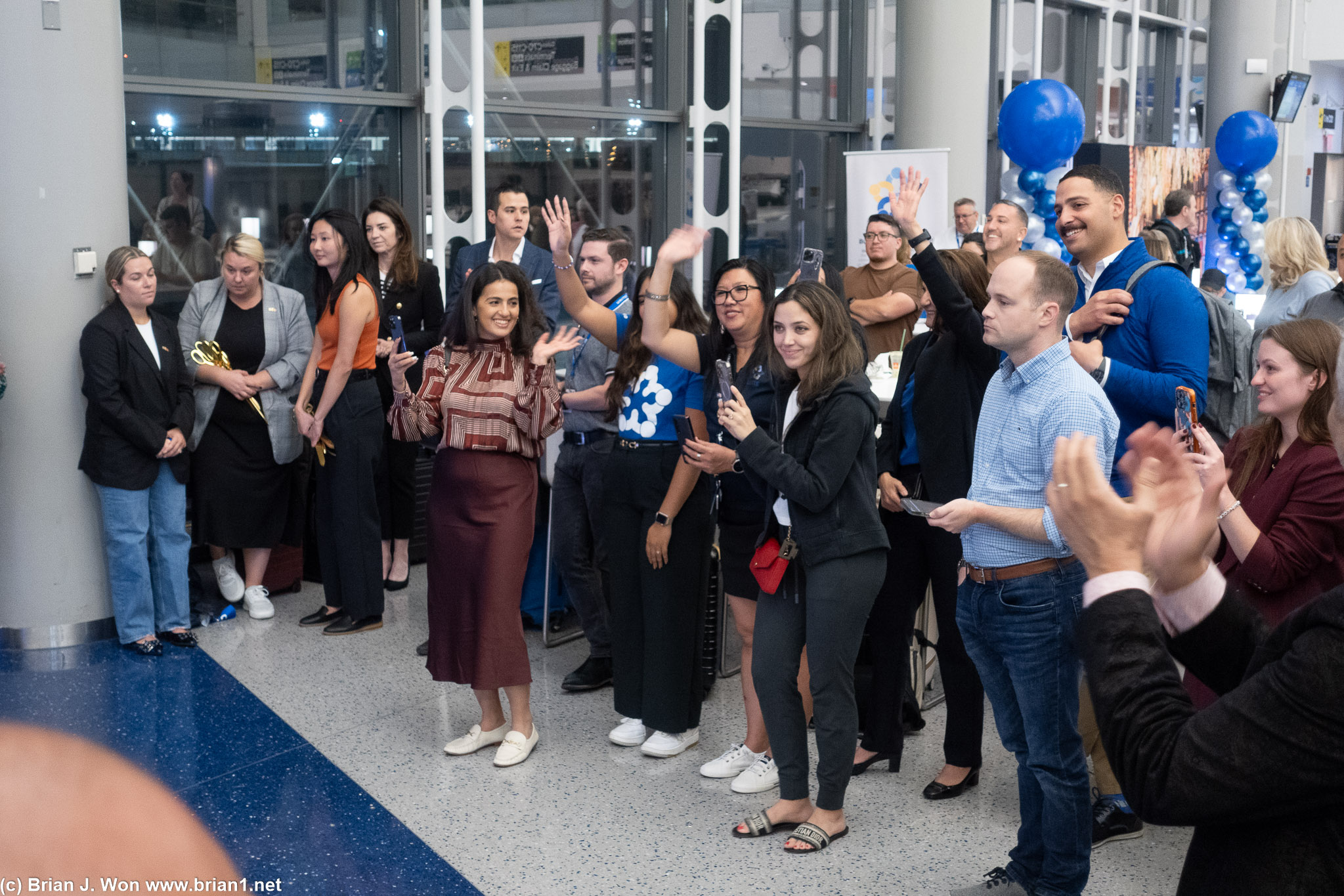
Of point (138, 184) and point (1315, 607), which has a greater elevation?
point (138, 184)

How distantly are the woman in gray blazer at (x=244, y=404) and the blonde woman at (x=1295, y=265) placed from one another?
445 centimetres

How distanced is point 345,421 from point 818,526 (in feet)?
8.32

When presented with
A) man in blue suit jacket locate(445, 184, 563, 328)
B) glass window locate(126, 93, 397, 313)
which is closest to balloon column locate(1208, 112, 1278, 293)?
glass window locate(126, 93, 397, 313)

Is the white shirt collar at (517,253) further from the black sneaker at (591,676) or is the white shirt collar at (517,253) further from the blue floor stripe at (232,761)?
the blue floor stripe at (232,761)

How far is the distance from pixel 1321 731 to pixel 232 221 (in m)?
6.03

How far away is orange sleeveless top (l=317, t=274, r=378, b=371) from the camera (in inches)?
188

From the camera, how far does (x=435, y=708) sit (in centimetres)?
413

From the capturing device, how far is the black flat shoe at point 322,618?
5.00 meters

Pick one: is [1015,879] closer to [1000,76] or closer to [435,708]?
[435,708]

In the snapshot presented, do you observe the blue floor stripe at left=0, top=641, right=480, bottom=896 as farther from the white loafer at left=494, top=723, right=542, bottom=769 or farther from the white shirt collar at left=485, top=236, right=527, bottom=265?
the white shirt collar at left=485, top=236, right=527, bottom=265

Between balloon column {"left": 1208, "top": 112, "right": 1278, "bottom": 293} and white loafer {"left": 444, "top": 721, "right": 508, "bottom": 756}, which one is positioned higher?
balloon column {"left": 1208, "top": 112, "right": 1278, "bottom": 293}

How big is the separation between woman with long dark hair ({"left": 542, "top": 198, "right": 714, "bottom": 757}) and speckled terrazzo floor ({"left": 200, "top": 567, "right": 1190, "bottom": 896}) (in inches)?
6.8

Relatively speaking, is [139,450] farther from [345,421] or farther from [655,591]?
[655,591]

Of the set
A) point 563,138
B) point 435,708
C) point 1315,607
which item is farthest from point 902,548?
point 563,138
